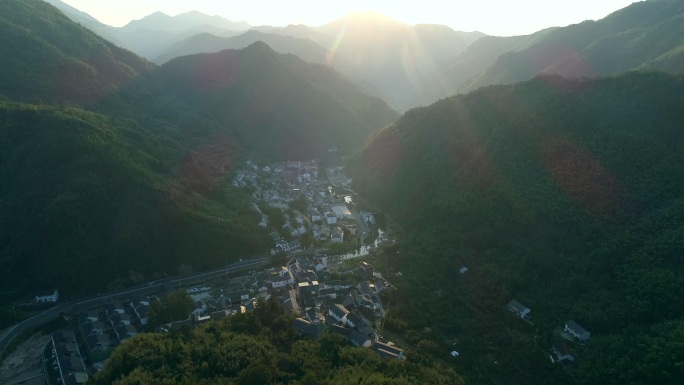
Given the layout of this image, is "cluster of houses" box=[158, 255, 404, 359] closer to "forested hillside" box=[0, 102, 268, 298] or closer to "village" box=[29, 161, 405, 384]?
"village" box=[29, 161, 405, 384]

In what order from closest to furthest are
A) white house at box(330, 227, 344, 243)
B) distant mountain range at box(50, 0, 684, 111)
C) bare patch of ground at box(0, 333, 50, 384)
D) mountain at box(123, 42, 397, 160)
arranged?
bare patch of ground at box(0, 333, 50, 384), white house at box(330, 227, 344, 243), mountain at box(123, 42, 397, 160), distant mountain range at box(50, 0, 684, 111)

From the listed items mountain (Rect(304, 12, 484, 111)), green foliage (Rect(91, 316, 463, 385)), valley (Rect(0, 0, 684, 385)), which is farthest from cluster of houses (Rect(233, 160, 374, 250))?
mountain (Rect(304, 12, 484, 111))

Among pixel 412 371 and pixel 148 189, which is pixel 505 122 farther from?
pixel 148 189

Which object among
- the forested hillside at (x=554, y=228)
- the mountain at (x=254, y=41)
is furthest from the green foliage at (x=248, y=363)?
the mountain at (x=254, y=41)

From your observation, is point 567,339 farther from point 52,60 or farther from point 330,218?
point 52,60

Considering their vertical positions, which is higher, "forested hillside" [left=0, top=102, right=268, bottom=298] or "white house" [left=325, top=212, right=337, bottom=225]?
"forested hillside" [left=0, top=102, right=268, bottom=298]
